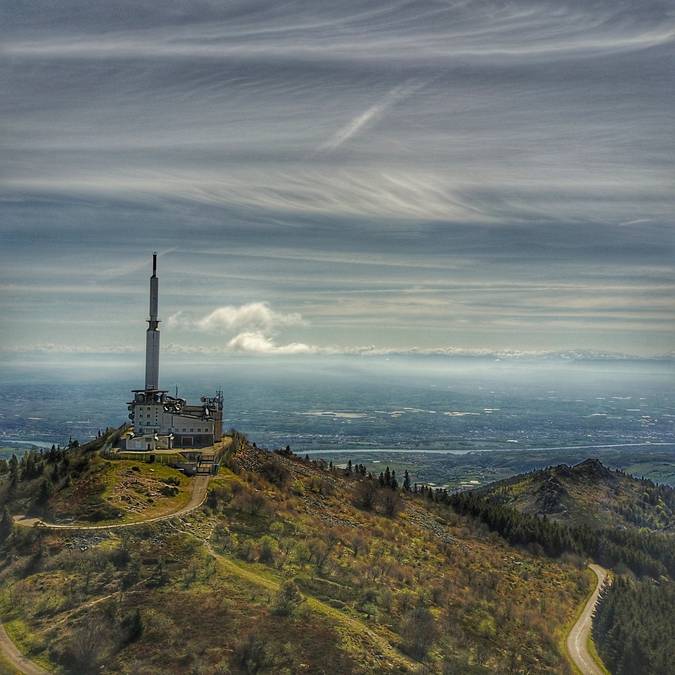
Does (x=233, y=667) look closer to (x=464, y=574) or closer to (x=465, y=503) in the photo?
(x=464, y=574)

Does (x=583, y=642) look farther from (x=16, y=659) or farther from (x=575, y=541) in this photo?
(x=16, y=659)

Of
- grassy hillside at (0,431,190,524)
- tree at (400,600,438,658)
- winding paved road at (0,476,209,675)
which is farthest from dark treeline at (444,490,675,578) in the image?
grassy hillside at (0,431,190,524)

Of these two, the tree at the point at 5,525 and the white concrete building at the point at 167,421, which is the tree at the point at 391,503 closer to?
the white concrete building at the point at 167,421

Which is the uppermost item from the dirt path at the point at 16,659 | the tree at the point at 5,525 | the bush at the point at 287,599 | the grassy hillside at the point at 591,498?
the tree at the point at 5,525

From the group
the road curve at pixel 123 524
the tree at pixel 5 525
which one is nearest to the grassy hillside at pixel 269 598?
the tree at pixel 5 525

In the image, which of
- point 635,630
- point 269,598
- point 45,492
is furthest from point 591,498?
point 45,492
